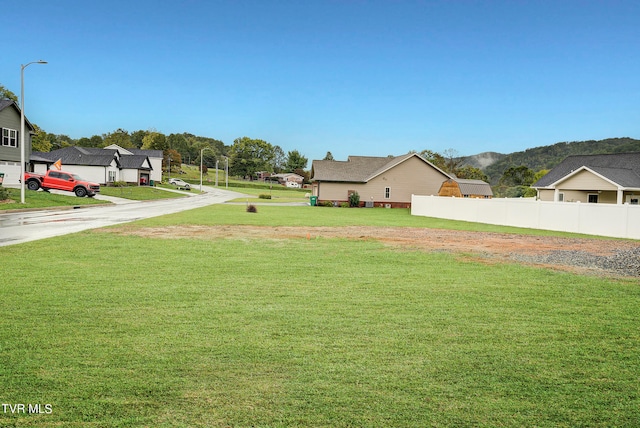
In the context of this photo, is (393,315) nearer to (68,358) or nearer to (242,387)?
(242,387)

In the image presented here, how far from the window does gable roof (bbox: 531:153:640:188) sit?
165ft

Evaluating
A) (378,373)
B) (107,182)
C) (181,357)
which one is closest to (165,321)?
(181,357)

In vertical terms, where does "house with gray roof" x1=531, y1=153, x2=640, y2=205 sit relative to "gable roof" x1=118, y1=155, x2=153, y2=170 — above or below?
below

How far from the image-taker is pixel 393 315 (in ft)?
21.6

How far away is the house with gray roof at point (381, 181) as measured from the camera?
53.3 meters

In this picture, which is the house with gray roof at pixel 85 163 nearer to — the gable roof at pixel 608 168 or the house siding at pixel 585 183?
the gable roof at pixel 608 168

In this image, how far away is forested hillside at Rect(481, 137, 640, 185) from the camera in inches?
4658

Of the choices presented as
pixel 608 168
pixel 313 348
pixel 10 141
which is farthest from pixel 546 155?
pixel 313 348

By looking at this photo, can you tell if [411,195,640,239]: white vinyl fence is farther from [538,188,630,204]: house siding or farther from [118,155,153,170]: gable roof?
[118,155,153,170]: gable roof

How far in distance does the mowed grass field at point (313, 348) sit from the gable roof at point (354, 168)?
143ft

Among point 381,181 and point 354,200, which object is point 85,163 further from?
point 381,181

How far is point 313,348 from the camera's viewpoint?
516cm

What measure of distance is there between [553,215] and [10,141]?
4633cm

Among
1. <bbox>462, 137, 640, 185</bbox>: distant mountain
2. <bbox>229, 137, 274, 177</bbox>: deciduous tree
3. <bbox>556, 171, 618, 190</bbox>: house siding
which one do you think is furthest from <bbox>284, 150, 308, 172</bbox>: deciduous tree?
<bbox>556, 171, 618, 190</bbox>: house siding
